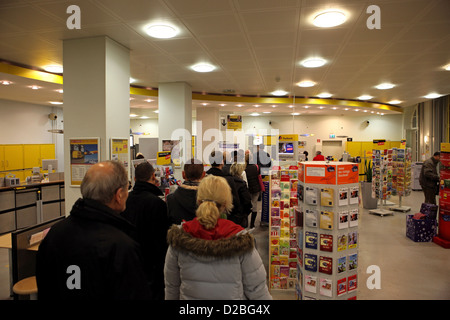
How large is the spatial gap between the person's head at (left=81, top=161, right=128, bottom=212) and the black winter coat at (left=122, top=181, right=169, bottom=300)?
1092 mm

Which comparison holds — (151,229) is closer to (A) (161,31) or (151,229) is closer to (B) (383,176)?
(A) (161,31)

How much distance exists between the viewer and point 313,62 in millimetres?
5902

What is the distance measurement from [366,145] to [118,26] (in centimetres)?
1491

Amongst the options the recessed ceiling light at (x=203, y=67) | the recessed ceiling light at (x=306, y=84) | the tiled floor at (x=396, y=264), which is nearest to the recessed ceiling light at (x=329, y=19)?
the recessed ceiling light at (x=203, y=67)

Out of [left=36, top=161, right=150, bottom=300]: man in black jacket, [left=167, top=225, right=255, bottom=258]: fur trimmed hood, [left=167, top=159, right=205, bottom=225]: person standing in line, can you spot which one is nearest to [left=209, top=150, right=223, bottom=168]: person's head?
[left=167, top=159, right=205, bottom=225]: person standing in line

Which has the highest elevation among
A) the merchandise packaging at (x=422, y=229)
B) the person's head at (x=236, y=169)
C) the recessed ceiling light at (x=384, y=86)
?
the recessed ceiling light at (x=384, y=86)

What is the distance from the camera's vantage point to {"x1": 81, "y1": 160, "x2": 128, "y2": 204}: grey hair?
1470 millimetres

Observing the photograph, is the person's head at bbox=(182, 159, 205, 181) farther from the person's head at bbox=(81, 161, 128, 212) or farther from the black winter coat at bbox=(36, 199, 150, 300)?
the black winter coat at bbox=(36, 199, 150, 300)

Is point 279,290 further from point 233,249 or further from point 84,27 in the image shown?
point 84,27

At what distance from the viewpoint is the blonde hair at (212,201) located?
68.1 inches

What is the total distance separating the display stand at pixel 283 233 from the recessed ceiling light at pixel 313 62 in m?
2.85

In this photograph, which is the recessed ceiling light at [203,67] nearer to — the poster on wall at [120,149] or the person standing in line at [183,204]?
the poster on wall at [120,149]

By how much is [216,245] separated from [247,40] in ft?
12.7
